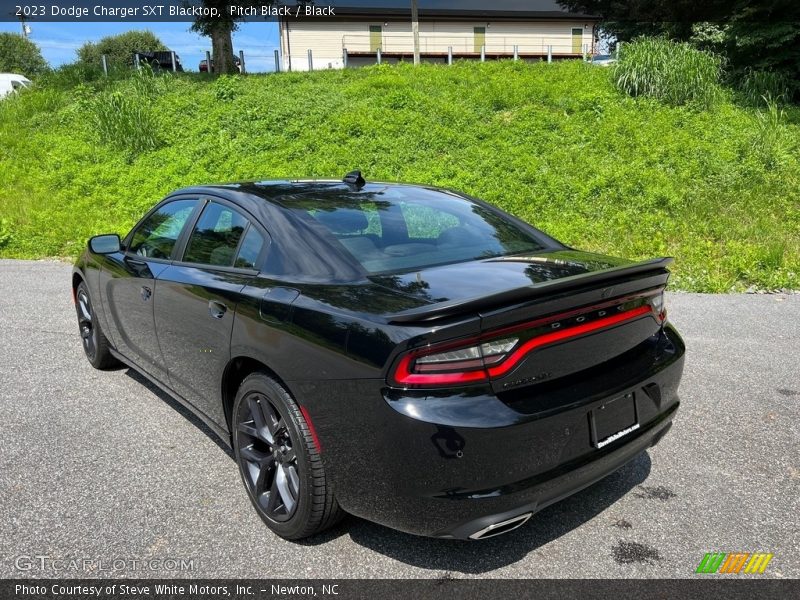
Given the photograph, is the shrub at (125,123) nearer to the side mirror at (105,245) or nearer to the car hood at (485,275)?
the side mirror at (105,245)

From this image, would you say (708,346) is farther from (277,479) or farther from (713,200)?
(713,200)

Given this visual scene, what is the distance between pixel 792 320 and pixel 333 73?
15090 millimetres

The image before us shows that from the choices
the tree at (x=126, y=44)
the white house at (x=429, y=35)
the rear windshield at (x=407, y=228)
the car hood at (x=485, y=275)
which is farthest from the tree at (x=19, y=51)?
the car hood at (x=485, y=275)

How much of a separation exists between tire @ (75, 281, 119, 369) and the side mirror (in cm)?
57

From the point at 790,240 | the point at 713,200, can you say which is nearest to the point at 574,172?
the point at 713,200

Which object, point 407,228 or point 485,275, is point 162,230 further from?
point 485,275

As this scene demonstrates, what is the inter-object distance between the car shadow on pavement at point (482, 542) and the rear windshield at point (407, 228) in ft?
3.67

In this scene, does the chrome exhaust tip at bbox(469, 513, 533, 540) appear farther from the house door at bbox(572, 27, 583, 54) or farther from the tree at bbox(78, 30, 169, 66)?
the tree at bbox(78, 30, 169, 66)

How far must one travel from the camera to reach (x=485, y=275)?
250cm

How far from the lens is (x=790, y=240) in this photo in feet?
26.7

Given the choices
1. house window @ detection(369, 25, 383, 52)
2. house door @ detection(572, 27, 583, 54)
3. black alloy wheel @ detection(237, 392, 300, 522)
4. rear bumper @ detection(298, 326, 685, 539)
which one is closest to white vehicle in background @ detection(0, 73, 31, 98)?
black alloy wheel @ detection(237, 392, 300, 522)

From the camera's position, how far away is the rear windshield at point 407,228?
2.77 meters

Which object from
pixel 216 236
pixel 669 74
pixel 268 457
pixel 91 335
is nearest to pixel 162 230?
pixel 216 236

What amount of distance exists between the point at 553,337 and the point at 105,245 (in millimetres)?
3208
